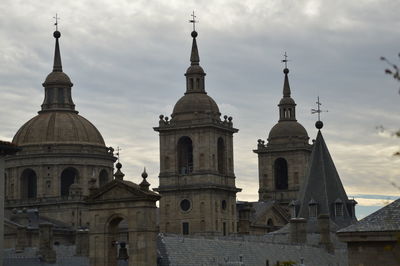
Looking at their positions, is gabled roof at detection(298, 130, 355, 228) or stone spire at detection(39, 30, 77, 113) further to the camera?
stone spire at detection(39, 30, 77, 113)

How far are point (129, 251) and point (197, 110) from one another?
75.7m

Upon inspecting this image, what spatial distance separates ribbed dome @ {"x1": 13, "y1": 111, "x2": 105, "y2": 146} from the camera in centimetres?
14425

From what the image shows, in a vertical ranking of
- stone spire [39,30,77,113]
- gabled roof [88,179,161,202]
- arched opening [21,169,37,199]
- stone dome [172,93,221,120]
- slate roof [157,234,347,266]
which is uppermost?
stone spire [39,30,77,113]

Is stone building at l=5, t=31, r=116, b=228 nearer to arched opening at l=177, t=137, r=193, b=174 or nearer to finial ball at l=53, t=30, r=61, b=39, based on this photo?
arched opening at l=177, t=137, r=193, b=174

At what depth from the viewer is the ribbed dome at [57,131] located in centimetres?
14425

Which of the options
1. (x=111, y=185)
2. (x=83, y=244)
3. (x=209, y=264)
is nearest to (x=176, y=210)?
(x=83, y=244)

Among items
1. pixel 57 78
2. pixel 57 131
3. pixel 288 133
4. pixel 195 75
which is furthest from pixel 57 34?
pixel 288 133

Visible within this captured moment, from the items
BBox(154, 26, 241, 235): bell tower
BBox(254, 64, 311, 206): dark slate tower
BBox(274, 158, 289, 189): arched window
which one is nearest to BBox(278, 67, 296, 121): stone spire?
BBox(254, 64, 311, 206): dark slate tower

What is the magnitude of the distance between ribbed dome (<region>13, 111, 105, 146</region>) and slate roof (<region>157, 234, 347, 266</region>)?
1860 inches

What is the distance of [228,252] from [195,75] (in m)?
56.4

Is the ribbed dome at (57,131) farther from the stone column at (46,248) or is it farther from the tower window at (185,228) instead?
the stone column at (46,248)

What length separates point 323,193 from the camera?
135m

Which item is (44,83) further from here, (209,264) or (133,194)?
(133,194)

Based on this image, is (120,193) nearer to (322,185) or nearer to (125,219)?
(125,219)
